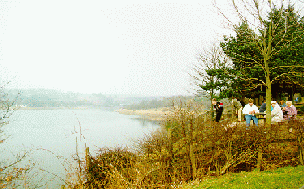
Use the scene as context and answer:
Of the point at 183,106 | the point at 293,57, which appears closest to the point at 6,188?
the point at 183,106

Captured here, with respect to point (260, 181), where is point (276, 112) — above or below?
above

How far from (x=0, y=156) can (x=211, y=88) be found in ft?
97.2

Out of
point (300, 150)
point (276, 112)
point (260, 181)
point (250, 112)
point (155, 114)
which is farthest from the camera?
point (155, 114)

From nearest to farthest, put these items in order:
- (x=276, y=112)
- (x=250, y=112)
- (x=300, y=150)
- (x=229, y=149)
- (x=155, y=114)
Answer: (x=300, y=150), (x=229, y=149), (x=276, y=112), (x=250, y=112), (x=155, y=114)

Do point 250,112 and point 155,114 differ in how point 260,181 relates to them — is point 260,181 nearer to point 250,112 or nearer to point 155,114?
point 250,112

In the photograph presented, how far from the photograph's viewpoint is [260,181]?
672 cm

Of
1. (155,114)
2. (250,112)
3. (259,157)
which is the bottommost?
(155,114)

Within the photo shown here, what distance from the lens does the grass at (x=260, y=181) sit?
6.28 m

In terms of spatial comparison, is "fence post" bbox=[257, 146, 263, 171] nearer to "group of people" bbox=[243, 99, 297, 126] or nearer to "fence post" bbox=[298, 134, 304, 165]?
"fence post" bbox=[298, 134, 304, 165]

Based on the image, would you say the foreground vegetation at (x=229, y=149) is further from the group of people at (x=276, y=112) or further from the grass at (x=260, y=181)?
the group of people at (x=276, y=112)

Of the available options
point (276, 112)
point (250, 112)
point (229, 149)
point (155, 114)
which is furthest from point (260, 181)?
point (155, 114)

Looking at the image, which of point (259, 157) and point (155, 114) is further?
point (155, 114)

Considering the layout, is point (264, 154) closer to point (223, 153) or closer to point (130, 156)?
point (223, 153)

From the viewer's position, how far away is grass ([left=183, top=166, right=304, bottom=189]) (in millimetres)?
6281
